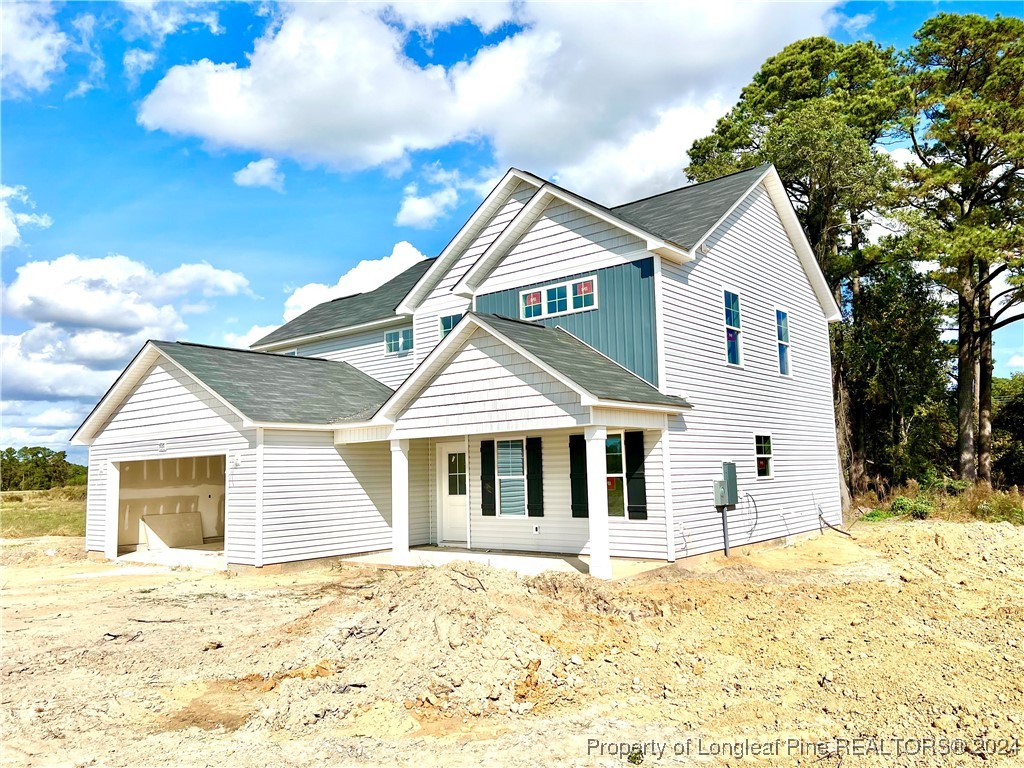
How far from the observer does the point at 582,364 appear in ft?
43.2

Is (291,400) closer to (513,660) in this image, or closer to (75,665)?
(75,665)

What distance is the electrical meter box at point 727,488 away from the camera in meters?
14.3

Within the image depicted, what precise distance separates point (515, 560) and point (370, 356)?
29.5ft

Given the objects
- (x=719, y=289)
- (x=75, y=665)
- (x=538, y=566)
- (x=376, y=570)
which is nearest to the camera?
(x=75, y=665)

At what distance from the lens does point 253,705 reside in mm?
7082

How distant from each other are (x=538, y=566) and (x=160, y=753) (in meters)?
8.14

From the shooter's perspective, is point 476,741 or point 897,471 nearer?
point 476,741

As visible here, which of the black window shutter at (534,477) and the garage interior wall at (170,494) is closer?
the black window shutter at (534,477)

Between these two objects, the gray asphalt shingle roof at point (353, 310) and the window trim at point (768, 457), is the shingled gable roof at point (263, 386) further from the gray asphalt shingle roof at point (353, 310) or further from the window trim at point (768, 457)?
the window trim at point (768, 457)

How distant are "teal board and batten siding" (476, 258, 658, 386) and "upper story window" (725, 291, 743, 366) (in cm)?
266

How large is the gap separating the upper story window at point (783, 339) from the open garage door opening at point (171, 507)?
14664mm

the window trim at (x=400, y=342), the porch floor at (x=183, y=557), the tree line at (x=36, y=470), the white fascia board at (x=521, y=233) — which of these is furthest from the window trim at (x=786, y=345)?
the tree line at (x=36, y=470)

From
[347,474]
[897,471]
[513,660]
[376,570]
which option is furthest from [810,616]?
[897,471]

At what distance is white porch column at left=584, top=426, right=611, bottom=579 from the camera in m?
11.8
